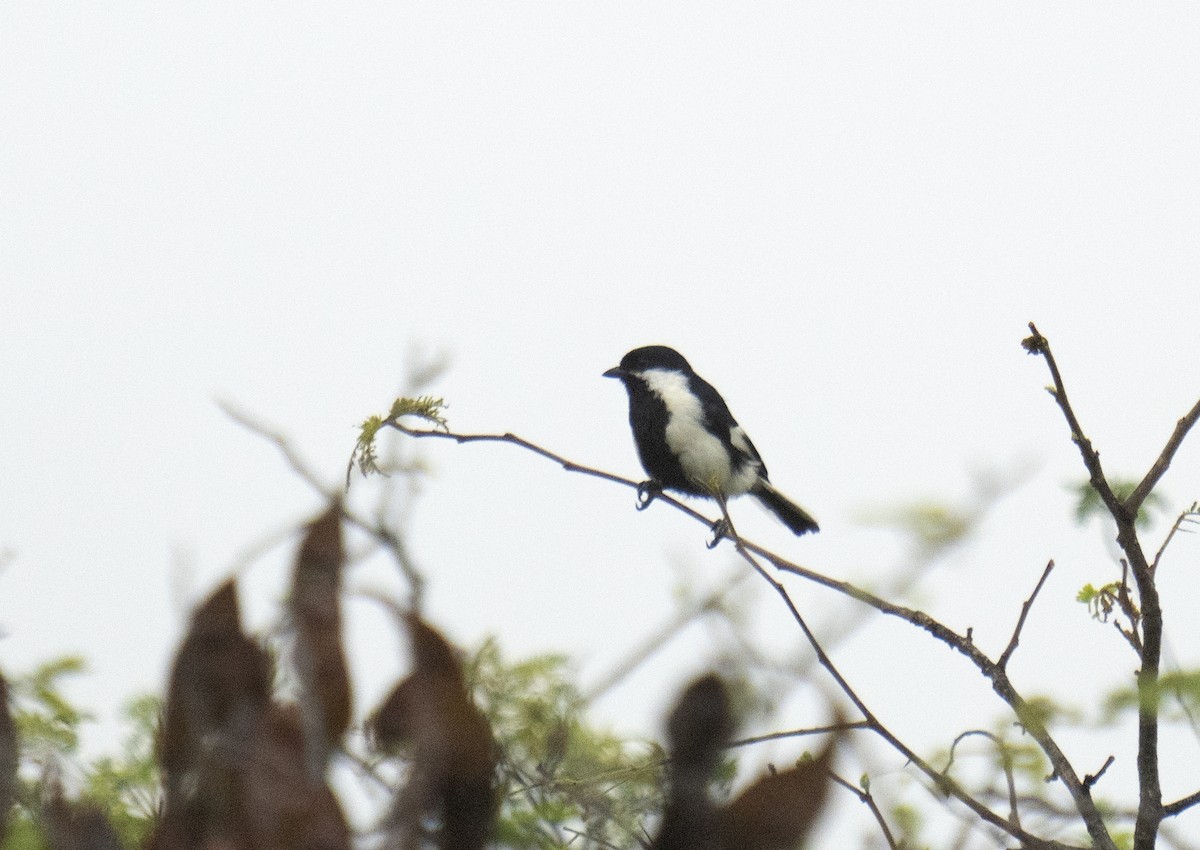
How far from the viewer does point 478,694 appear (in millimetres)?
910

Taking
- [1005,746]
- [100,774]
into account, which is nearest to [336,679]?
[100,774]

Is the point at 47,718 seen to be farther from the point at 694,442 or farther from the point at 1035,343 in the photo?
the point at 694,442

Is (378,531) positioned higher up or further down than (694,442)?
further down

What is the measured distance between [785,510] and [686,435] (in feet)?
3.28

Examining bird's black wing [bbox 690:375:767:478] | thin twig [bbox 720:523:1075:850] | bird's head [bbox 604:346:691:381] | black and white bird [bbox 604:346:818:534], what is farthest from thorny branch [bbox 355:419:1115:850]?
bird's head [bbox 604:346:691:381]

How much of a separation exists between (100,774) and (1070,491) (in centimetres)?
184

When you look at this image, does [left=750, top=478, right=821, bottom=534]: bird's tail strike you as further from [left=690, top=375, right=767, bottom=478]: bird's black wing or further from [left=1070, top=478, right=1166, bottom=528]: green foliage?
[left=1070, top=478, right=1166, bottom=528]: green foliage

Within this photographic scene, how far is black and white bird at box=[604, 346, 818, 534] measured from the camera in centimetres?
657

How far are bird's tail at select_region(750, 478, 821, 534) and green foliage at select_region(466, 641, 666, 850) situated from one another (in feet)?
18.6

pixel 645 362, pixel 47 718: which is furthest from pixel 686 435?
pixel 47 718

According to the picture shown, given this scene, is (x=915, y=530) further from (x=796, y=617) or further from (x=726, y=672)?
(x=726, y=672)

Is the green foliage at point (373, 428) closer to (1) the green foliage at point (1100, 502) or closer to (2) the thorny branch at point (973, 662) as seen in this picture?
(2) the thorny branch at point (973, 662)

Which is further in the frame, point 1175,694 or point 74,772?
point 1175,694

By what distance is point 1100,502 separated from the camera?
246 centimetres
